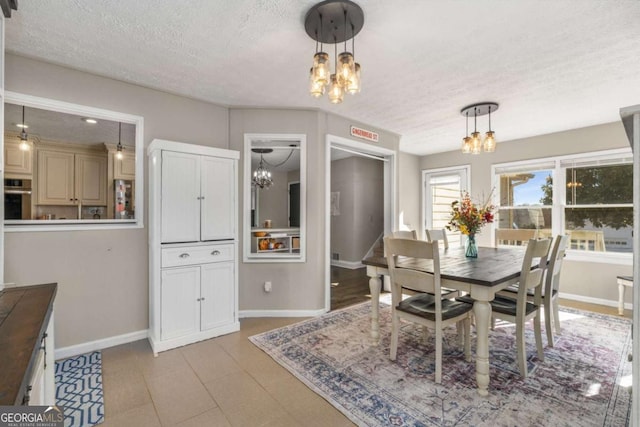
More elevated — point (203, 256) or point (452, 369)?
point (203, 256)

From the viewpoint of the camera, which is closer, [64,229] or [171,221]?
[64,229]

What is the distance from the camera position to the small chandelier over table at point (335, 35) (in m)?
1.73

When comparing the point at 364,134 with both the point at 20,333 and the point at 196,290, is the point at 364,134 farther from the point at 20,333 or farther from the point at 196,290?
the point at 20,333

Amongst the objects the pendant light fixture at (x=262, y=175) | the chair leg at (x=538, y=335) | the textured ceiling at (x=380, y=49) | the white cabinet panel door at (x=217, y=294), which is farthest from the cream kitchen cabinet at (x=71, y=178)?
the chair leg at (x=538, y=335)

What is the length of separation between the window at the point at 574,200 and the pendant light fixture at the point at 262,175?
320cm

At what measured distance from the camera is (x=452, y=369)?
2.28 meters

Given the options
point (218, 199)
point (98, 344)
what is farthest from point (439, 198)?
point (98, 344)

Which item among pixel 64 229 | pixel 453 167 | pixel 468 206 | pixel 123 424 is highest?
pixel 453 167

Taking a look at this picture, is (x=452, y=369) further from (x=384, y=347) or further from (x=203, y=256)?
(x=203, y=256)

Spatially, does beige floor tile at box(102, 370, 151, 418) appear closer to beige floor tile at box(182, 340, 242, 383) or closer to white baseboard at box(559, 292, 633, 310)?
beige floor tile at box(182, 340, 242, 383)

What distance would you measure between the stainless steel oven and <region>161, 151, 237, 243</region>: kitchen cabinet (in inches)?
89.0

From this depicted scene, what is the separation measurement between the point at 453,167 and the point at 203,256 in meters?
4.77

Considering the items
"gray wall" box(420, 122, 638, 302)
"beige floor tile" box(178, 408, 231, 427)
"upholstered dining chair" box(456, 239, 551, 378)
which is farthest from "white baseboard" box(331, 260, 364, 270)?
"beige floor tile" box(178, 408, 231, 427)

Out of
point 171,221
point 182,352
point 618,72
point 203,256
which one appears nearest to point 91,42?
point 171,221
